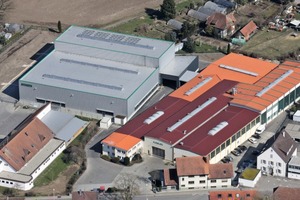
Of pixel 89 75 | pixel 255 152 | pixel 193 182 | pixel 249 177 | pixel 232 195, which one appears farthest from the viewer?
pixel 89 75

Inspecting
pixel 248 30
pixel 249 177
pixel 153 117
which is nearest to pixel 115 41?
pixel 153 117

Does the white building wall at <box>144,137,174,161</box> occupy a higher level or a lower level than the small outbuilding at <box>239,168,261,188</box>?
higher

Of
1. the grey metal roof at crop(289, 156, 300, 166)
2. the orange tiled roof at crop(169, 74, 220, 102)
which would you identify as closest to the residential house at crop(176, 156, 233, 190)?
the grey metal roof at crop(289, 156, 300, 166)

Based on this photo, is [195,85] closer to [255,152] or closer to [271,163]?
[255,152]

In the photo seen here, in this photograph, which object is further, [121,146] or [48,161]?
[48,161]

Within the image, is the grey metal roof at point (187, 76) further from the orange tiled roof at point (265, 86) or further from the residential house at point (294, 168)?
the residential house at point (294, 168)

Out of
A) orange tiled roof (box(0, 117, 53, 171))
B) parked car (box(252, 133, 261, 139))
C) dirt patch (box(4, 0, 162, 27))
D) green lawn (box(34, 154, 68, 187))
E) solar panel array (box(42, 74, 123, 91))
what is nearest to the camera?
green lawn (box(34, 154, 68, 187))

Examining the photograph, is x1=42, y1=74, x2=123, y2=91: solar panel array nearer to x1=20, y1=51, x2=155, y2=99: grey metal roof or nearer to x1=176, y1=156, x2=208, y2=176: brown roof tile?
x1=20, y1=51, x2=155, y2=99: grey metal roof
